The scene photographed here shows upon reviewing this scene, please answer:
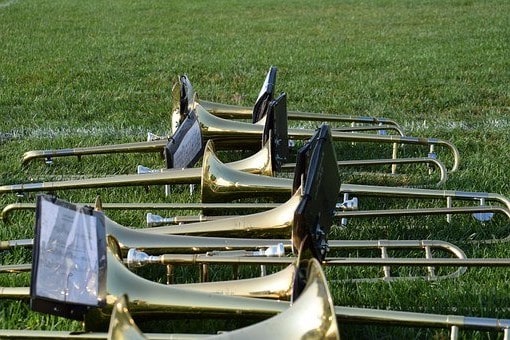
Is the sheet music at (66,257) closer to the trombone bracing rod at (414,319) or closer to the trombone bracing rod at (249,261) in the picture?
the trombone bracing rod at (249,261)

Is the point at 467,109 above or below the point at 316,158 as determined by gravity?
below

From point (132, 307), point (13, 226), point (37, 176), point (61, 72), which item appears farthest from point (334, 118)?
point (61, 72)

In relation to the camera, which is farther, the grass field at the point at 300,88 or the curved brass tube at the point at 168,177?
the curved brass tube at the point at 168,177

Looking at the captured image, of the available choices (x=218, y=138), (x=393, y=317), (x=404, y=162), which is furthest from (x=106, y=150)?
(x=393, y=317)

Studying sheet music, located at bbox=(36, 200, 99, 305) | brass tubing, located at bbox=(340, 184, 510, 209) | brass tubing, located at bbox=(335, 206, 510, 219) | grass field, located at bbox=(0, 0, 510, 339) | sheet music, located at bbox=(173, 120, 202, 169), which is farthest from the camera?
sheet music, located at bbox=(173, 120, 202, 169)

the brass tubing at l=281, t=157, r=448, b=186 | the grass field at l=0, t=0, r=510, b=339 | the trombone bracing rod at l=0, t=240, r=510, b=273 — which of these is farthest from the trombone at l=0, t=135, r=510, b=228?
the trombone bracing rod at l=0, t=240, r=510, b=273

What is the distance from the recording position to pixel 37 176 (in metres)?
3.51

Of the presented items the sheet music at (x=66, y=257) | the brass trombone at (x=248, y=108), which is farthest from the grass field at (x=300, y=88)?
the sheet music at (x=66, y=257)

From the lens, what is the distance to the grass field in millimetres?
2455

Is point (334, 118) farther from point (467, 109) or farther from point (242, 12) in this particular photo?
point (242, 12)

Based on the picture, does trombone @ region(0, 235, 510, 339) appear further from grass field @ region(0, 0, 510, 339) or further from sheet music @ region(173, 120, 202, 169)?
sheet music @ region(173, 120, 202, 169)

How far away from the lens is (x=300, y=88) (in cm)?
548

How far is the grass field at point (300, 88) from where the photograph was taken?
246cm

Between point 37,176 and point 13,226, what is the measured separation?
69 centimetres
